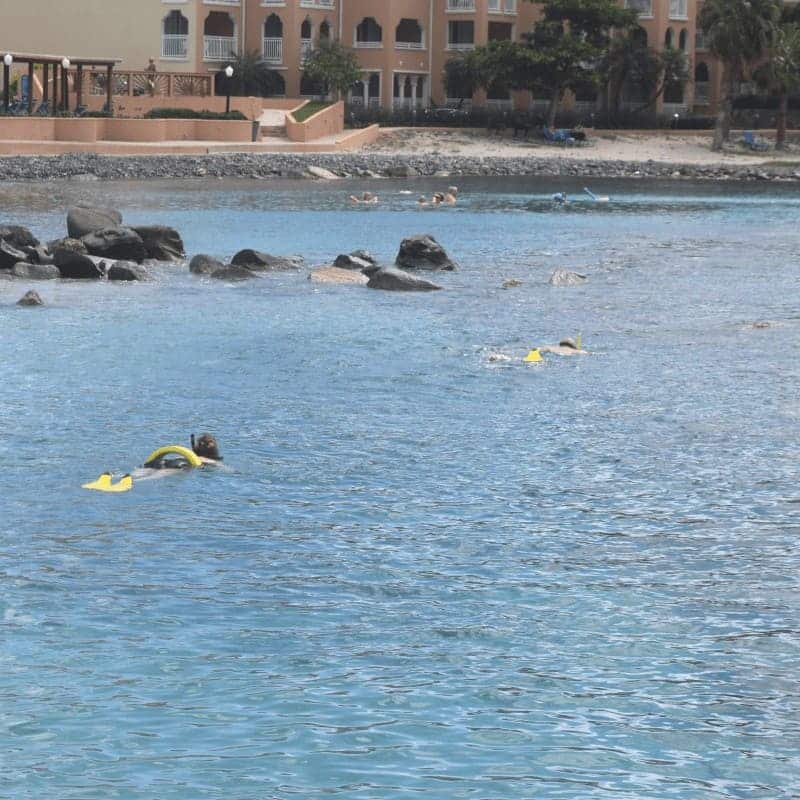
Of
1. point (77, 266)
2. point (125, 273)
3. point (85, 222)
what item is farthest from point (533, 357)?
point (85, 222)

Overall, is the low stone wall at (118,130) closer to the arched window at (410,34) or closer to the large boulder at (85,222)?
the arched window at (410,34)

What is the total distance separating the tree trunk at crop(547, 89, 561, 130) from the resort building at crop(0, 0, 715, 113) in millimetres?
2426

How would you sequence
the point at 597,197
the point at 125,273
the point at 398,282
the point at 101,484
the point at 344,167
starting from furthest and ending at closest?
the point at 344,167
the point at 597,197
the point at 125,273
the point at 398,282
the point at 101,484

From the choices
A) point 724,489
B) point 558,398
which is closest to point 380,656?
point 724,489

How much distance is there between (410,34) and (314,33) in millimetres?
5676

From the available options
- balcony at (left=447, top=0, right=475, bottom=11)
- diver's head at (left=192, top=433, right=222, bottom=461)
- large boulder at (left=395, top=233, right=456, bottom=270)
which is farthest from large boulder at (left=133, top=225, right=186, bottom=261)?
balcony at (left=447, top=0, right=475, bottom=11)

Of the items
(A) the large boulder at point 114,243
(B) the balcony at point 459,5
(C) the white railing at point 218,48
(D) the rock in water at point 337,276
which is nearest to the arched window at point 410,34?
(B) the balcony at point 459,5

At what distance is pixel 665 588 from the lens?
13.0 meters

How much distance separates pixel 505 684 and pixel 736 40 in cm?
7444

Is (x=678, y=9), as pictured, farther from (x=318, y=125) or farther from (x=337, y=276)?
(x=337, y=276)

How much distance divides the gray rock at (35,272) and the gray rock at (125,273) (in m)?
1.10

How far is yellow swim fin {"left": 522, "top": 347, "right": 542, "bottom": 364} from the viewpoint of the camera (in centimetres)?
2362

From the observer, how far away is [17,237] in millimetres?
36656

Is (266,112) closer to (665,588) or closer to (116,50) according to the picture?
(116,50)
